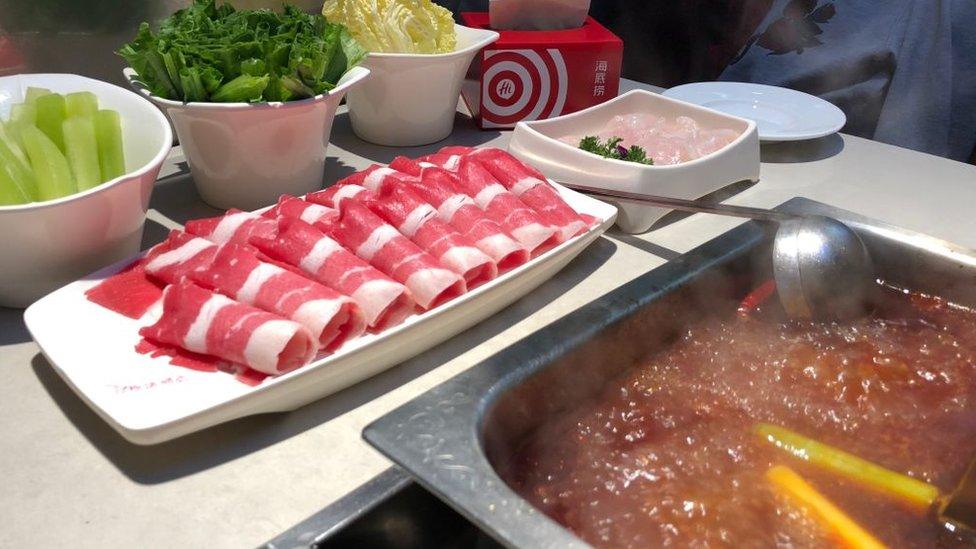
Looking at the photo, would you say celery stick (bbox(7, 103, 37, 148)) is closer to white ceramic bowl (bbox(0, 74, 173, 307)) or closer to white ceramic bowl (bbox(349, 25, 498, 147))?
white ceramic bowl (bbox(0, 74, 173, 307))

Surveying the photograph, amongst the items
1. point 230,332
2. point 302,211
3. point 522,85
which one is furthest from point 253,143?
point 522,85

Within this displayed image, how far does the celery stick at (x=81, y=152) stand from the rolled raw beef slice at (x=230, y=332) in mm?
329

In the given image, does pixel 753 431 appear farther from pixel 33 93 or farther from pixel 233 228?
pixel 33 93

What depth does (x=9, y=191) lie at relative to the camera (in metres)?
1.18

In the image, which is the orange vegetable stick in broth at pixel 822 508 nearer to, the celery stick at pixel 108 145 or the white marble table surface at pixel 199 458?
the white marble table surface at pixel 199 458

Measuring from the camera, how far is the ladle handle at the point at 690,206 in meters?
1.44

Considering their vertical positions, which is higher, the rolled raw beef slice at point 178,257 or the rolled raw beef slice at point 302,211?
the rolled raw beef slice at point 302,211

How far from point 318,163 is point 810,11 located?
2062mm

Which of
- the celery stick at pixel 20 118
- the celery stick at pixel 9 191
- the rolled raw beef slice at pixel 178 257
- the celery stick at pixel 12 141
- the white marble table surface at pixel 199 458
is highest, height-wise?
the celery stick at pixel 20 118

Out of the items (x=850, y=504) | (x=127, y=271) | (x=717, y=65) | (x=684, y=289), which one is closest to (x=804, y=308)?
(x=684, y=289)

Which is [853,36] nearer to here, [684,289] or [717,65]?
[717,65]

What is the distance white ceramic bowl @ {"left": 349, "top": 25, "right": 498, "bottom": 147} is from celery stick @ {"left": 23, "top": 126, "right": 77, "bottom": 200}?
74 cm

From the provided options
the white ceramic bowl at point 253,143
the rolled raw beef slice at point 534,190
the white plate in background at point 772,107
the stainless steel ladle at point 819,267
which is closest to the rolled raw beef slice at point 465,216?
the rolled raw beef slice at point 534,190

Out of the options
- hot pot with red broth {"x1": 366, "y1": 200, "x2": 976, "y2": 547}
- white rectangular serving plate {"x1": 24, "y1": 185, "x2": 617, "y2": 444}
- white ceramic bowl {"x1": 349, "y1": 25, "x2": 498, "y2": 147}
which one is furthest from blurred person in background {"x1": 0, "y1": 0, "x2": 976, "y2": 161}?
white rectangular serving plate {"x1": 24, "y1": 185, "x2": 617, "y2": 444}
